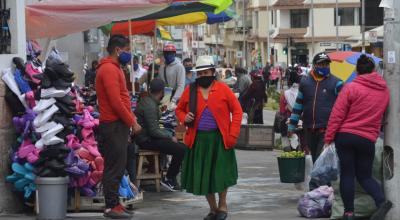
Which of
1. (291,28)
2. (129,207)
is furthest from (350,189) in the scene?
(291,28)

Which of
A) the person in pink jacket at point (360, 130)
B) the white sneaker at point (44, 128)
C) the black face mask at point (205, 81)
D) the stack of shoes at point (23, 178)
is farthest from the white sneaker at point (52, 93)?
the person in pink jacket at point (360, 130)

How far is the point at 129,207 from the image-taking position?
11375 millimetres

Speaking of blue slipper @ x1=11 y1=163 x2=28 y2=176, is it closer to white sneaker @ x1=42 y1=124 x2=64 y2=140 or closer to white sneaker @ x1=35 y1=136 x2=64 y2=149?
white sneaker @ x1=35 y1=136 x2=64 y2=149

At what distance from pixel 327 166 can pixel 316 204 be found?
0.48 m

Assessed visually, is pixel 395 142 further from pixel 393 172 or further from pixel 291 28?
pixel 291 28

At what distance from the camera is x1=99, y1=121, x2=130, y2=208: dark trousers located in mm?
10109

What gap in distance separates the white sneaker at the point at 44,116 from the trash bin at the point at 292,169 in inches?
128

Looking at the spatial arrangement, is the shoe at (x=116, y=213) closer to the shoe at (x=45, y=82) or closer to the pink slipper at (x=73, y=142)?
the pink slipper at (x=73, y=142)

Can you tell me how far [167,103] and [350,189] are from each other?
5065mm

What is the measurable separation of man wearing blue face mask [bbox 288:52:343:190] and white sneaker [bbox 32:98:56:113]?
337cm

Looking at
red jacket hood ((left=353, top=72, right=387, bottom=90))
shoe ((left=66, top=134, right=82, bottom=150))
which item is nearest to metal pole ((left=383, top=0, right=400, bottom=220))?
red jacket hood ((left=353, top=72, right=387, bottom=90))

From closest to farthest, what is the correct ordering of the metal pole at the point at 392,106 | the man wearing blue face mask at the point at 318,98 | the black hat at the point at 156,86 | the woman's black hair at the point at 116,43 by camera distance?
the metal pole at the point at 392,106 → the woman's black hair at the point at 116,43 → the man wearing blue face mask at the point at 318,98 → the black hat at the point at 156,86

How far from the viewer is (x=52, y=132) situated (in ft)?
33.0

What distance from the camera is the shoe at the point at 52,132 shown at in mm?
10023
